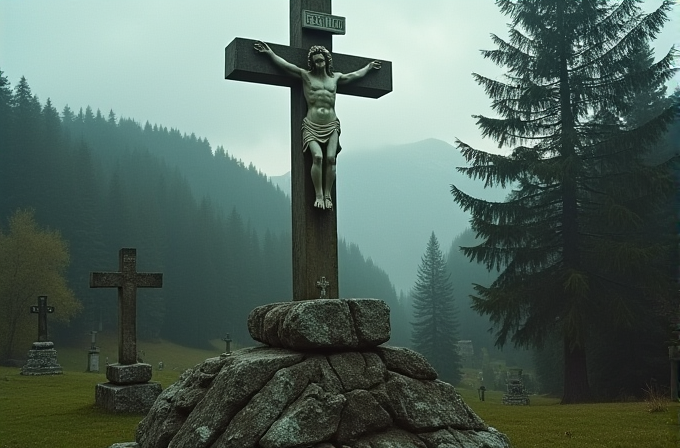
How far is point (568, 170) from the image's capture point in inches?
794

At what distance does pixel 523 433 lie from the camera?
9281 mm

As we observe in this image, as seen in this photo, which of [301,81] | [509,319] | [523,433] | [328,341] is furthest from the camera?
[509,319]

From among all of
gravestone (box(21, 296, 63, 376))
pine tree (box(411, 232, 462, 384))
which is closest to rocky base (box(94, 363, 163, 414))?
gravestone (box(21, 296, 63, 376))

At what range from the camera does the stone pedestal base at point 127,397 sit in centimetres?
1134

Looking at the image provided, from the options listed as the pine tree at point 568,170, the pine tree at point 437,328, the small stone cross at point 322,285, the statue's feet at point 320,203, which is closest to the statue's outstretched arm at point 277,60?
the statue's feet at point 320,203

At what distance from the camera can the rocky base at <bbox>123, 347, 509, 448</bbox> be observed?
15.4 ft

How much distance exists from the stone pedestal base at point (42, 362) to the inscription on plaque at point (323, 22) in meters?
18.6

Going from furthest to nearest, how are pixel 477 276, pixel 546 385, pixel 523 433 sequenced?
pixel 477 276, pixel 546 385, pixel 523 433

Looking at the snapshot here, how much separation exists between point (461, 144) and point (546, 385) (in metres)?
16.6

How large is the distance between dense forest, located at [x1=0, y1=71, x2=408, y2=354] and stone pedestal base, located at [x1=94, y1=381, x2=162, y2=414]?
126 feet

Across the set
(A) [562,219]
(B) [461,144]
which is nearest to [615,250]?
(A) [562,219]

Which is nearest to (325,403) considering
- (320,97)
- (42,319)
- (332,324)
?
(332,324)

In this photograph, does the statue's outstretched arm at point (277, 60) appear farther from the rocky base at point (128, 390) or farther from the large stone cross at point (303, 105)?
the rocky base at point (128, 390)

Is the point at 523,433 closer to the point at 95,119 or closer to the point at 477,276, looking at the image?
the point at 477,276
